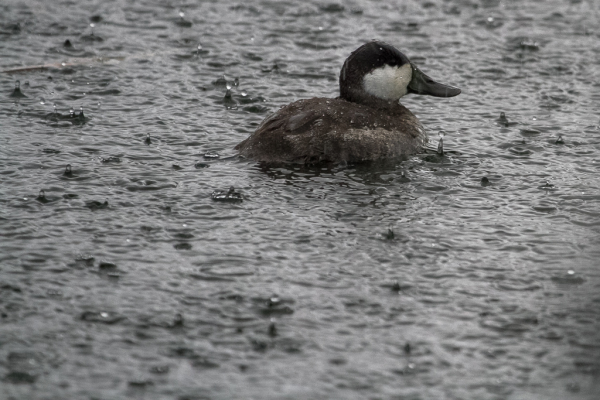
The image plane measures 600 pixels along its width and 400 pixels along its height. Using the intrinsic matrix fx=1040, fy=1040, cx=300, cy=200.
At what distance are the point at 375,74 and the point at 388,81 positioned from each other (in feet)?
0.61

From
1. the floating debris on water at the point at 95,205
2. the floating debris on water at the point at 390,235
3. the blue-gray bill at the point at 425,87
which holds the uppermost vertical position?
the blue-gray bill at the point at 425,87

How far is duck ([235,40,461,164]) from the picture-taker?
9391 millimetres

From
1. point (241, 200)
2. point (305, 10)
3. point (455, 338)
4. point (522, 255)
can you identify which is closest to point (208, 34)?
point (305, 10)

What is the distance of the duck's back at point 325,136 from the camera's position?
9.38 meters

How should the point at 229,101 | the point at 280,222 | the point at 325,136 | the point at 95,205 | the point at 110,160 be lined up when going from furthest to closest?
the point at 229,101 < the point at 110,160 < the point at 325,136 < the point at 95,205 < the point at 280,222

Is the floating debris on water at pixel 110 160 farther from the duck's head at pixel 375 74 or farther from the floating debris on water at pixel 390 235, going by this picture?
the floating debris on water at pixel 390 235

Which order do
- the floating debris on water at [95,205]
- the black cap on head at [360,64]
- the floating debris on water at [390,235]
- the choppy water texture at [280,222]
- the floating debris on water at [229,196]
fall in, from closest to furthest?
the choppy water texture at [280,222], the floating debris on water at [390,235], the floating debris on water at [95,205], the floating debris on water at [229,196], the black cap on head at [360,64]

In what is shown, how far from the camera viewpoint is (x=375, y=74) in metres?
10.0

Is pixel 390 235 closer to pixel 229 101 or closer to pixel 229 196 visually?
pixel 229 196

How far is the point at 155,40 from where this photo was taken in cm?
1305

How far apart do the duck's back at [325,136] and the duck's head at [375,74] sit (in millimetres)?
232

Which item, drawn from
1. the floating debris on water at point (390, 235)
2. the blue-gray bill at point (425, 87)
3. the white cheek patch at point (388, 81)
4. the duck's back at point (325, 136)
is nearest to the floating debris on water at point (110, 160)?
the duck's back at point (325, 136)

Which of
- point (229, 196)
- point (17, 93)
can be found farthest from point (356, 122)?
point (17, 93)

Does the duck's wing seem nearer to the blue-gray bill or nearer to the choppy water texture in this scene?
the choppy water texture
